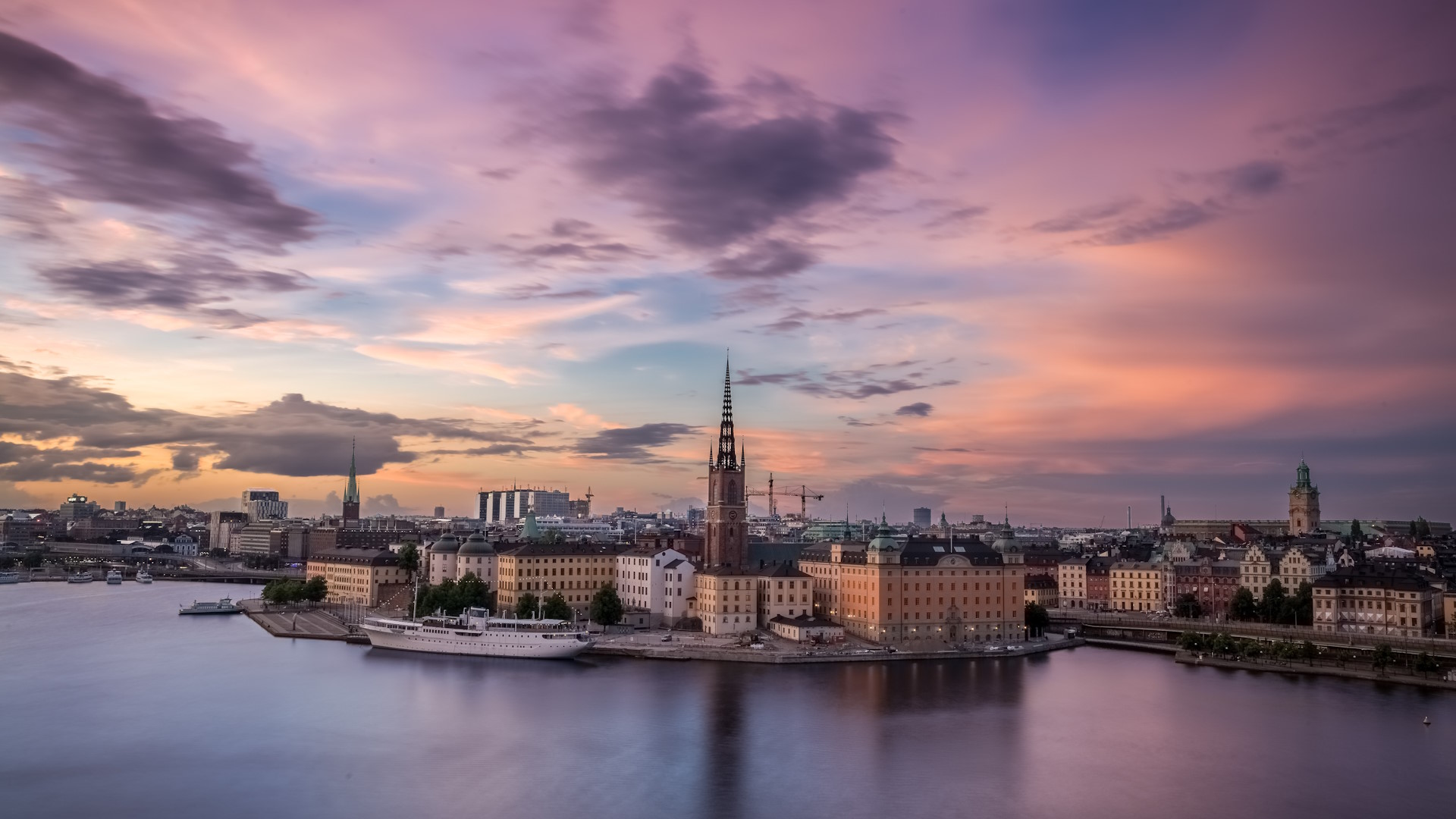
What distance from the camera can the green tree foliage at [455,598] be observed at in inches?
2424

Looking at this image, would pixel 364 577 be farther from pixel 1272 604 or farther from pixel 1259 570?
pixel 1259 570

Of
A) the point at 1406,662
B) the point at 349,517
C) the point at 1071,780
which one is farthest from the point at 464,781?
the point at 349,517

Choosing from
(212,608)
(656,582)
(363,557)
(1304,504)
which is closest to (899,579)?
(656,582)

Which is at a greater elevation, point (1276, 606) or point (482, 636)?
point (1276, 606)

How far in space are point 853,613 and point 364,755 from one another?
3119cm

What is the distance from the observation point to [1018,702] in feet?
140

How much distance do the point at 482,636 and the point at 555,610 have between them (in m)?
4.37

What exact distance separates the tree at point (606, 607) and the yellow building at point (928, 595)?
11.3 metres

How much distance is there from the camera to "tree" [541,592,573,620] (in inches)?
2312

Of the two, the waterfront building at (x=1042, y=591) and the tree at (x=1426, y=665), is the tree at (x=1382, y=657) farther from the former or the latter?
the waterfront building at (x=1042, y=591)

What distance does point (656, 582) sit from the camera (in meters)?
62.9

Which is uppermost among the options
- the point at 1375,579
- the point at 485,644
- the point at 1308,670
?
the point at 1375,579

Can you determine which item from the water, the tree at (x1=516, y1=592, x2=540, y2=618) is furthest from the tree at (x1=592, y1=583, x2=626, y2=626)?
the water

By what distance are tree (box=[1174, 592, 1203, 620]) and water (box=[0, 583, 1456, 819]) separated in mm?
19539
